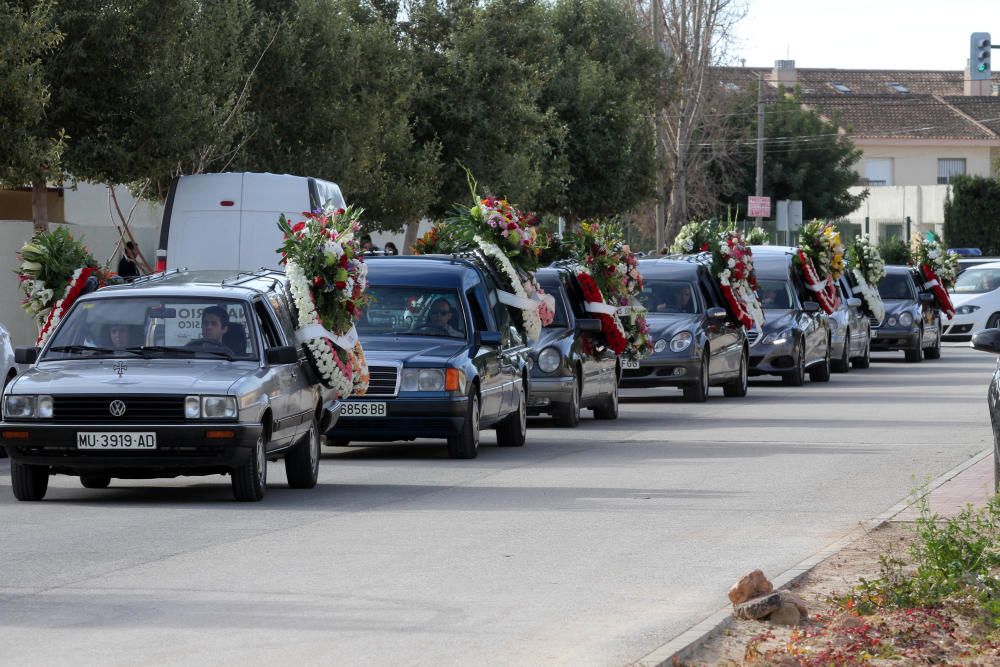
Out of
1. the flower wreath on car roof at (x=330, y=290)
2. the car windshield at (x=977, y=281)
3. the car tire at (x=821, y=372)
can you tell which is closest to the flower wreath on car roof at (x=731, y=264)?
the car tire at (x=821, y=372)

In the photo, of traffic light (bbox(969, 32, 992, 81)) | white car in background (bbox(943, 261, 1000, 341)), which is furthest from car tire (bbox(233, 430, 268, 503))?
white car in background (bbox(943, 261, 1000, 341))

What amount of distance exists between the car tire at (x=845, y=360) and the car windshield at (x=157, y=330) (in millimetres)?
21542

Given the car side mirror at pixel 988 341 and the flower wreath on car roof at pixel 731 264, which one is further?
the flower wreath on car roof at pixel 731 264

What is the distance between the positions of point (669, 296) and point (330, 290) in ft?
38.8

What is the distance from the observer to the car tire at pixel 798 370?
29656 mm

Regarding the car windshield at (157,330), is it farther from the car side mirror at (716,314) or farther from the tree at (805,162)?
the tree at (805,162)

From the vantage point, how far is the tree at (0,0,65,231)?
22484mm

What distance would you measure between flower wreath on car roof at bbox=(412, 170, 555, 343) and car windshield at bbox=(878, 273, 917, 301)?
63.2 feet

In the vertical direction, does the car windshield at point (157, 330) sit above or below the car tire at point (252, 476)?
above

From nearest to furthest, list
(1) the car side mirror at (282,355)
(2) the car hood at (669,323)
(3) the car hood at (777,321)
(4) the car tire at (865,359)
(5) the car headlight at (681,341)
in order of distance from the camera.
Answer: (1) the car side mirror at (282,355), (5) the car headlight at (681,341), (2) the car hood at (669,323), (3) the car hood at (777,321), (4) the car tire at (865,359)

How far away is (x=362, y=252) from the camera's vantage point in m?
15.8

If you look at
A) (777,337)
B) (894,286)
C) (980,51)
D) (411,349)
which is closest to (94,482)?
(411,349)

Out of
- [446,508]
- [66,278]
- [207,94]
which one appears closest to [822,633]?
[446,508]

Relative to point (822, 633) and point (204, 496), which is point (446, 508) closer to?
point (204, 496)
